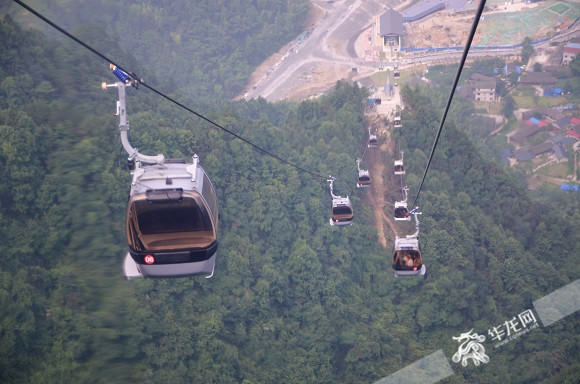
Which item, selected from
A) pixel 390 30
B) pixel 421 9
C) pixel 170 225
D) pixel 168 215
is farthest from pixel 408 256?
pixel 421 9

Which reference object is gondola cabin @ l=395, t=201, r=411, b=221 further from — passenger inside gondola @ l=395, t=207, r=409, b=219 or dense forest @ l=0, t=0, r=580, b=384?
dense forest @ l=0, t=0, r=580, b=384

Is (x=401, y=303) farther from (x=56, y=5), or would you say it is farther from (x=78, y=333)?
(x=56, y=5)

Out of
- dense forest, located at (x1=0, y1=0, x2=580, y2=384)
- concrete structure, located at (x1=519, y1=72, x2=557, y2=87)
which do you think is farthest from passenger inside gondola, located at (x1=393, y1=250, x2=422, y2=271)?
concrete structure, located at (x1=519, y1=72, x2=557, y2=87)

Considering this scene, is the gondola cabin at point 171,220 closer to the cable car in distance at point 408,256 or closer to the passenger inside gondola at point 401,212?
the cable car in distance at point 408,256

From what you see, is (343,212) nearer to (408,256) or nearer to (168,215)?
(408,256)

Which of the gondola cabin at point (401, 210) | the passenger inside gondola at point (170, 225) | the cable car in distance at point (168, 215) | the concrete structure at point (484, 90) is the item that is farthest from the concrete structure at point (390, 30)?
the passenger inside gondola at point (170, 225)

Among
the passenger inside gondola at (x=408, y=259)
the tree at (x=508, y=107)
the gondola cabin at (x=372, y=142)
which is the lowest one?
the passenger inside gondola at (x=408, y=259)

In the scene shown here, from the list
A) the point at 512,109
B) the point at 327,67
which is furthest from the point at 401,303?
the point at 327,67
